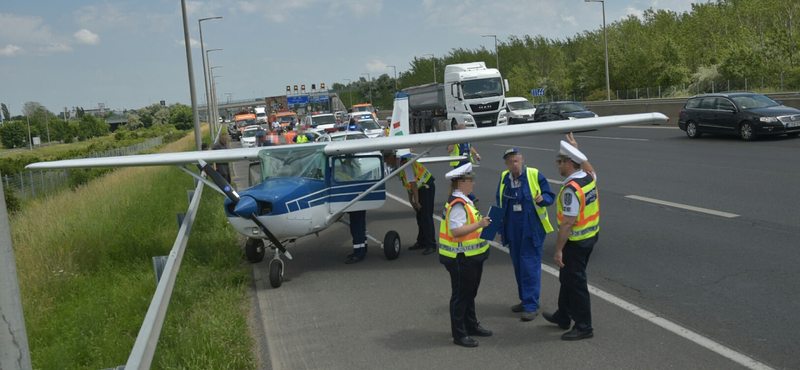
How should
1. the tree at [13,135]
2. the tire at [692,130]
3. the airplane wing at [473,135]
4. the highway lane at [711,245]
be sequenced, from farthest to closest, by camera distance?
1. the tree at [13,135]
2. the tire at [692,130]
3. the airplane wing at [473,135]
4. the highway lane at [711,245]

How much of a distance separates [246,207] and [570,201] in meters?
Answer: 4.29

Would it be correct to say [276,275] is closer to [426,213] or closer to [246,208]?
[246,208]

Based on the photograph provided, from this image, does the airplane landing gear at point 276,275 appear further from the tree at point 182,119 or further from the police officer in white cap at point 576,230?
the tree at point 182,119

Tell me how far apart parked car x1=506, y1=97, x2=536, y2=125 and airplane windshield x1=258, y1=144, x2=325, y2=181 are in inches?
1238

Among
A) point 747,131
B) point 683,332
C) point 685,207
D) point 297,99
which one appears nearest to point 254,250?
point 683,332

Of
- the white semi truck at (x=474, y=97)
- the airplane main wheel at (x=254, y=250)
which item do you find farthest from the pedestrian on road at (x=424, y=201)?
the white semi truck at (x=474, y=97)

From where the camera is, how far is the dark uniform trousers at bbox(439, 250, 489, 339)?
19.6 feet

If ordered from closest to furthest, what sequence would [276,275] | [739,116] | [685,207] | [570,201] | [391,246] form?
[570,201] < [276,275] < [391,246] < [685,207] < [739,116]

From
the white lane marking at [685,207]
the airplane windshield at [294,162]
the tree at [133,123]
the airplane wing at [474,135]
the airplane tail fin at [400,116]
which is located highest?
the tree at [133,123]

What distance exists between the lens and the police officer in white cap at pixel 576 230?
5836 millimetres

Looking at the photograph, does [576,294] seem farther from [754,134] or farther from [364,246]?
[754,134]

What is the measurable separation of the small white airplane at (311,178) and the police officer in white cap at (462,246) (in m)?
3.28

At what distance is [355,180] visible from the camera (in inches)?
400

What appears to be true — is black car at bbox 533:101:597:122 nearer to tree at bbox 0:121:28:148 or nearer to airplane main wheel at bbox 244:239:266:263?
airplane main wheel at bbox 244:239:266:263
